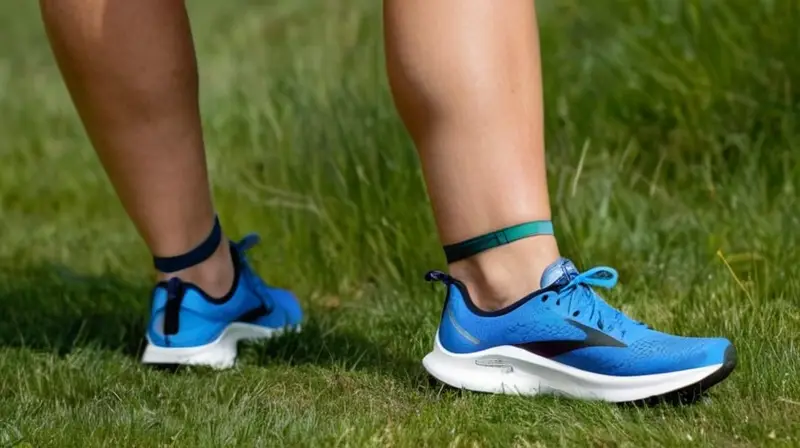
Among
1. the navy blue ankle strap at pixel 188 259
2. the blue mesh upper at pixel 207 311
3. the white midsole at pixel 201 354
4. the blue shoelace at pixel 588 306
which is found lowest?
the white midsole at pixel 201 354

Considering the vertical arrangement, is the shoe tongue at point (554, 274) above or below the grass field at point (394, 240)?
above

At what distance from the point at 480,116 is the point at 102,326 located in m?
0.92

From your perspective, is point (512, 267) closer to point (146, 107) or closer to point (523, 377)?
point (523, 377)

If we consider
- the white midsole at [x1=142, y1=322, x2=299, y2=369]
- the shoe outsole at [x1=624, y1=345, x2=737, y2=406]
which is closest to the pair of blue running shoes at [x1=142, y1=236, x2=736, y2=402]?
the shoe outsole at [x1=624, y1=345, x2=737, y2=406]

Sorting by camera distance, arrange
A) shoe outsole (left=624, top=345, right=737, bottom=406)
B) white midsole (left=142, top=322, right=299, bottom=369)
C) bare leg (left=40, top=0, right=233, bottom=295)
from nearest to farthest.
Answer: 1. shoe outsole (left=624, top=345, right=737, bottom=406)
2. bare leg (left=40, top=0, right=233, bottom=295)
3. white midsole (left=142, top=322, right=299, bottom=369)

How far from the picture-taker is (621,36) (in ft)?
9.28

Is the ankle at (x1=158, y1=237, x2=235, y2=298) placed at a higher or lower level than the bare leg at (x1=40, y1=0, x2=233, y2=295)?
lower

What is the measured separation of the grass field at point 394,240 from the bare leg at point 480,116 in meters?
0.20

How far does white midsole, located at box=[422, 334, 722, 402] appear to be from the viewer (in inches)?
54.4

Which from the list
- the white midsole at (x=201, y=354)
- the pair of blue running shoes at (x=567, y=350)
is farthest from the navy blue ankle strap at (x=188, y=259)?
the pair of blue running shoes at (x=567, y=350)

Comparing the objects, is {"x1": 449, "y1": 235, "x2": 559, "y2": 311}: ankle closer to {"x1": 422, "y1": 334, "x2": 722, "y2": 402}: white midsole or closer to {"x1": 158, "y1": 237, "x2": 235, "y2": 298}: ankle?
{"x1": 422, "y1": 334, "x2": 722, "y2": 402}: white midsole

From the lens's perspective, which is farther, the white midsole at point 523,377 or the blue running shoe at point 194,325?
the blue running shoe at point 194,325

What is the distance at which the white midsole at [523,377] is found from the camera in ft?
4.53

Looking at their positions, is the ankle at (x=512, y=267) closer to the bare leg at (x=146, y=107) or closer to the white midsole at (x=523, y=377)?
the white midsole at (x=523, y=377)
